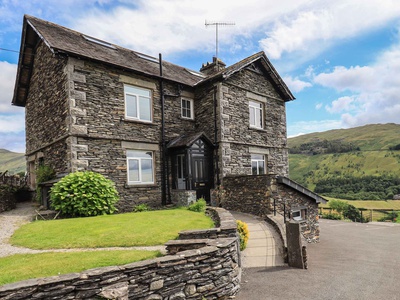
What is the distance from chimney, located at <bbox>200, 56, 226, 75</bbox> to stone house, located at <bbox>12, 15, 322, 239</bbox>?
5.47ft

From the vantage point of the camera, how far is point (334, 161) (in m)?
75.9

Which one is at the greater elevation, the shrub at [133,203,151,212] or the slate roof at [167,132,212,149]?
the slate roof at [167,132,212,149]

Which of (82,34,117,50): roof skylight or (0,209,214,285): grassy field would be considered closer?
(0,209,214,285): grassy field

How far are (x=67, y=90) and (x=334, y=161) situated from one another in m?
79.3

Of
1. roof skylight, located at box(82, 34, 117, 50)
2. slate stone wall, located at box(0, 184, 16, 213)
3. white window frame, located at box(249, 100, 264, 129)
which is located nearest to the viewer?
slate stone wall, located at box(0, 184, 16, 213)

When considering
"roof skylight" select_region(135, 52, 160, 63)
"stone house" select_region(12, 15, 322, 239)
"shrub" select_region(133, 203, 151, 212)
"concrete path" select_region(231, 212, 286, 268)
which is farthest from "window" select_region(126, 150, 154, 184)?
"roof skylight" select_region(135, 52, 160, 63)

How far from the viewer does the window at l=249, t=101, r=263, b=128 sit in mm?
A: 17562

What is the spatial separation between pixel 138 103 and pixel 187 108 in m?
3.52

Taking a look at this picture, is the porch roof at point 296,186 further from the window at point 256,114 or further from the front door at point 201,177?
the window at point 256,114

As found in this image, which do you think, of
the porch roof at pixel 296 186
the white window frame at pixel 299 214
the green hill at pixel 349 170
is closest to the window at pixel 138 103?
the porch roof at pixel 296 186

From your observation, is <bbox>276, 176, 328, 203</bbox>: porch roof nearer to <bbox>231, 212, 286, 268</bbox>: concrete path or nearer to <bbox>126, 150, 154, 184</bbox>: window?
<bbox>231, 212, 286, 268</bbox>: concrete path

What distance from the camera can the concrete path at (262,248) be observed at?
7.99m

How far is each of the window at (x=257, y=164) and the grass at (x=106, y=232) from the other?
836 cm

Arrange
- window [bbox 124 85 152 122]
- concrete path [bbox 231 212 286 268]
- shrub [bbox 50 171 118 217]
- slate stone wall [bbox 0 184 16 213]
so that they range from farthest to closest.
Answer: window [bbox 124 85 152 122]
slate stone wall [bbox 0 184 16 213]
shrub [bbox 50 171 118 217]
concrete path [bbox 231 212 286 268]
